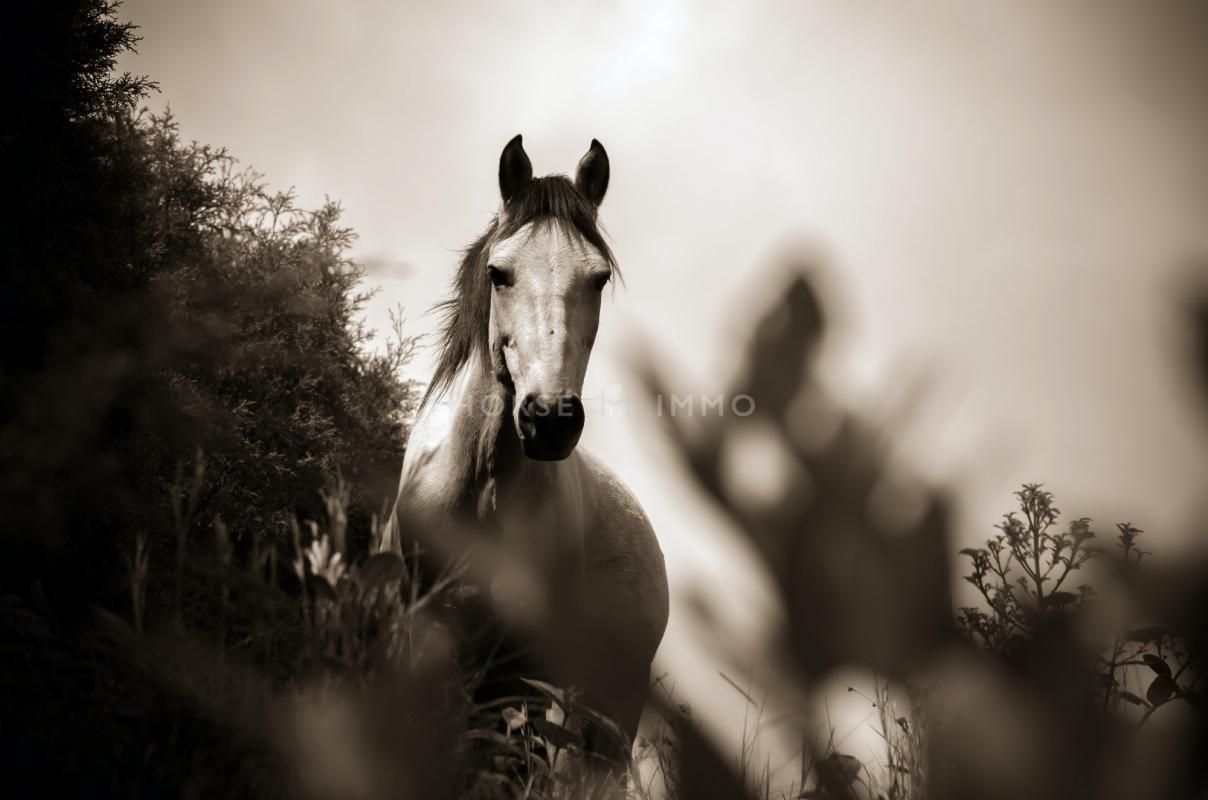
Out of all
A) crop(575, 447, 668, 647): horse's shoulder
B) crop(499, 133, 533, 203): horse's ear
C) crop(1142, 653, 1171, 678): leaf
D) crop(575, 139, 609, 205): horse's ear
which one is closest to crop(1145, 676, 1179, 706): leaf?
crop(1142, 653, 1171, 678): leaf

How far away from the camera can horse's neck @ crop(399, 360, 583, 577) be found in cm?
389

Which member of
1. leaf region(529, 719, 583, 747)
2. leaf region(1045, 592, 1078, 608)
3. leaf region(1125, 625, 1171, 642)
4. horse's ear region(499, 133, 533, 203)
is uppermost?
horse's ear region(499, 133, 533, 203)

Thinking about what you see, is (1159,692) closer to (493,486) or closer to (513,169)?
(493,486)

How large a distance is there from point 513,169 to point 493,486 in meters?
1.79

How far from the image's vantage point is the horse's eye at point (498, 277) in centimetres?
384

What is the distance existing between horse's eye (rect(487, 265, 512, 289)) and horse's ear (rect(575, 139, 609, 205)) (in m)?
1.09

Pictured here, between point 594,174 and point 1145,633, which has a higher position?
point 594,174

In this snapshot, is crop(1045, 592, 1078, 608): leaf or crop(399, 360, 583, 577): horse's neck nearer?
crop(1045, 592, 1078, 608): leaf

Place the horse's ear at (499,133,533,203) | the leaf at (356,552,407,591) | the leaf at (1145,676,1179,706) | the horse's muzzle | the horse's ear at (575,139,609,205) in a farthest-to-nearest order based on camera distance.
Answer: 1. the horse's ear at (575,139,609,205)
2. the horse's ear at (499,133,533,203)
3. the horse's muzzle
4. the leaf at (356,552,407,591)
5. the leaf at (1145,676,1179,706)

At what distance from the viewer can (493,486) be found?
155 inches

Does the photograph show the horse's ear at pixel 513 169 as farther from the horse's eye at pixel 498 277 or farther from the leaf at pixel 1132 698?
the leaf at pixel 1132 698

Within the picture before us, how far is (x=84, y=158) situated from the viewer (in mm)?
8719

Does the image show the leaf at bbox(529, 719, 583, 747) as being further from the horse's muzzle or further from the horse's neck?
the horse's neck

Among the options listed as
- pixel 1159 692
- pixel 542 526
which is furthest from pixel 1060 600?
pixel 542 526
